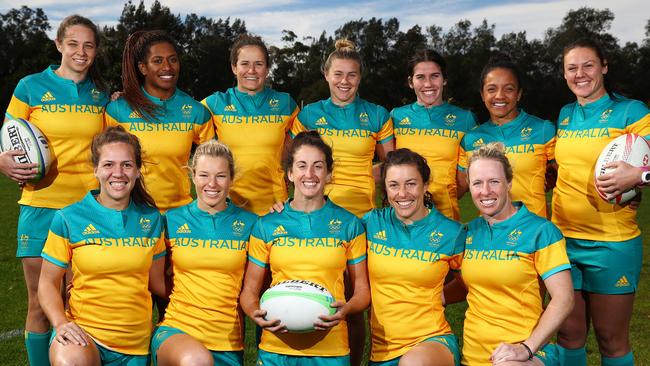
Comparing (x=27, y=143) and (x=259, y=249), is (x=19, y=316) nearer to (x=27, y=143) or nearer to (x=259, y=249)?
(x=27, y=143)

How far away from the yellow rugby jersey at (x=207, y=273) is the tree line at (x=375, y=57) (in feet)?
127

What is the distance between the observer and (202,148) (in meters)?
3.73

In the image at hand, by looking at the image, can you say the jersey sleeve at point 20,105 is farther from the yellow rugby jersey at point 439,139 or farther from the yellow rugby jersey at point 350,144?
the yellow rugby jersey at point 439,139

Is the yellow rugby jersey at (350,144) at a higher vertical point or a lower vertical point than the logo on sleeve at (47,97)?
lower

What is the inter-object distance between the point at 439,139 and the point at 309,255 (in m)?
1.46

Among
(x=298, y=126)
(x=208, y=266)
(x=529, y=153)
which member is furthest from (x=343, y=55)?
(x=208, y=266)

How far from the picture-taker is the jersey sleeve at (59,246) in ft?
11.4

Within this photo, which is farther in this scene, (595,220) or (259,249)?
(595,220)

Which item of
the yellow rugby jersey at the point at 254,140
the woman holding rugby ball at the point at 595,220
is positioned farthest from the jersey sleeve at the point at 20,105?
the woman holding rugby ball at the point at 595,220

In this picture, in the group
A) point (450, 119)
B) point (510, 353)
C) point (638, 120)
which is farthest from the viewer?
point (450, 119)

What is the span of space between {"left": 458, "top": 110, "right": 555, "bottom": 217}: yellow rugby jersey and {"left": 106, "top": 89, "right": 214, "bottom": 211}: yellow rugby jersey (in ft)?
5.90

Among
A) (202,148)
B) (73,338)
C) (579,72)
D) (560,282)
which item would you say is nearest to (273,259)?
(202,148)

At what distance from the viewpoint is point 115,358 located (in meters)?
3.45

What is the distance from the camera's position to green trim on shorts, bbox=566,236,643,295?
153 inches
